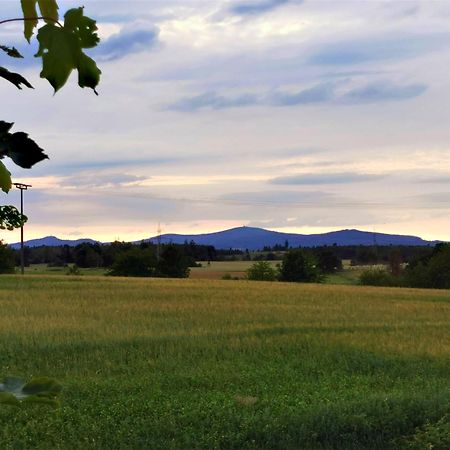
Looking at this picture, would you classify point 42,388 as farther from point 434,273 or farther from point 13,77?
point 434,273

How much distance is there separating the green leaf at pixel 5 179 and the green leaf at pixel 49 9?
8.7 inches

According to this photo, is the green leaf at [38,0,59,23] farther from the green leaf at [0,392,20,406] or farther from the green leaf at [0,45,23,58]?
the green leaf at [0,392,20,406]

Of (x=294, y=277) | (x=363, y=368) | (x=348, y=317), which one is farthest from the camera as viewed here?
(x=294, y=277)

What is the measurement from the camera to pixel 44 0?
975 mm

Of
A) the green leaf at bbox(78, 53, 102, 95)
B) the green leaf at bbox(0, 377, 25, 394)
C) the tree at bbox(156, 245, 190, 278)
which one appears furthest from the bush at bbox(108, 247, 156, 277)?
the green leaf at bbox(78, 53, 102, 95)

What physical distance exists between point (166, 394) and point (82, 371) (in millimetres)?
2945

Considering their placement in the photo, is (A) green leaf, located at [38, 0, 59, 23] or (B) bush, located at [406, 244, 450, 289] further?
(B) bush, located at [406, 244, 450, 289]

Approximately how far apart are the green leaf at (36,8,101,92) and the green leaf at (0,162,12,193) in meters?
0.18

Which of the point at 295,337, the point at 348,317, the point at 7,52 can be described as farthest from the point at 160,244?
the point at 7,52

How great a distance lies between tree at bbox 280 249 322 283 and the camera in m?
83.4

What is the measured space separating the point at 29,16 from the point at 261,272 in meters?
83.3

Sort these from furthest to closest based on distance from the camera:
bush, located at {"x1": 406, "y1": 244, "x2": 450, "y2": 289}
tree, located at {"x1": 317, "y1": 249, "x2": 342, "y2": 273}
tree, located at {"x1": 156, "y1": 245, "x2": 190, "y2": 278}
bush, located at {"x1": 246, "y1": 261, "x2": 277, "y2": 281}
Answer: tree, located at {"x1": 317, "y1": 249, "x2": 342, "y2": 273} < bush, located at {"x1": 246, "y1": 261, "x2": 277, "y2": 281} < tree, located at {"x1": 156, "y1": 245, "x2": 190, "y2": 278} < bush, located at {"x1": 406, "y1": 244, "x2": 450, "y2": 289}

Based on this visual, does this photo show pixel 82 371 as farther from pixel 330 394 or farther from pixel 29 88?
pixel 29 88

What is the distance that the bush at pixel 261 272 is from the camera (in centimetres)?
8350
